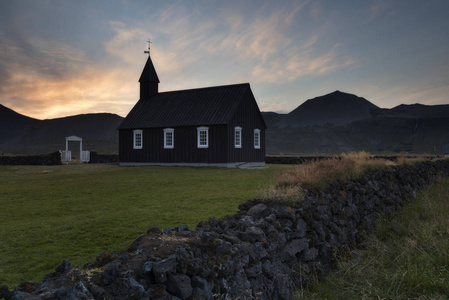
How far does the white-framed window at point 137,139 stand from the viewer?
30516mm

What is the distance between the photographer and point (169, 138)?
2900 centimetres

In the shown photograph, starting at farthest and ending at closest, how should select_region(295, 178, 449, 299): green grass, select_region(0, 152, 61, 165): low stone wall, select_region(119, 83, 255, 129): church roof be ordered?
select_region(0, 152, 61, 165): low stone wall
select_region(119, 83, 255, 129): church roof
select_region(295, 178, 449, 299): green grass

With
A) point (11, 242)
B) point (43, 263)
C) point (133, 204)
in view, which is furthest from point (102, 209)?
point (43, 263)

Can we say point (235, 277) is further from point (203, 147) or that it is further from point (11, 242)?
point (203, 147)

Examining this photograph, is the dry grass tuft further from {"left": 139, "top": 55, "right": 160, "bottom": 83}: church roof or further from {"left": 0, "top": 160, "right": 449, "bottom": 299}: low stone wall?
{"left": 139, "top": 55, "right": 160, "bottom": 83}: church roof

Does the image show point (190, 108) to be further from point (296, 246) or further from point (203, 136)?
point (296, 246)

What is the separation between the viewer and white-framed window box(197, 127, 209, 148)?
88.8 feet

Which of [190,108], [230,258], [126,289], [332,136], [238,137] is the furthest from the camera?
[332,136]

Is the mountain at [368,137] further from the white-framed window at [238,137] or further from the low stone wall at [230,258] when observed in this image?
the low stone wall at [230,258]

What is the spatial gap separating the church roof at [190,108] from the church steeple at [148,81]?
1.38 metres

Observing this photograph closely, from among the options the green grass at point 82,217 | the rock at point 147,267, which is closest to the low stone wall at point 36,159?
the green grass at point 82,217

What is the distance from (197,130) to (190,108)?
2.83 m

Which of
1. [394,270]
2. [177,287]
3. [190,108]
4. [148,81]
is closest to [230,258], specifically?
[177,287]

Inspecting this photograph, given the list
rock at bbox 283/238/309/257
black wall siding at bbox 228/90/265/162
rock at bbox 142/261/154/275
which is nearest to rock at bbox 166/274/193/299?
rock at bbox 142/261/154/275
